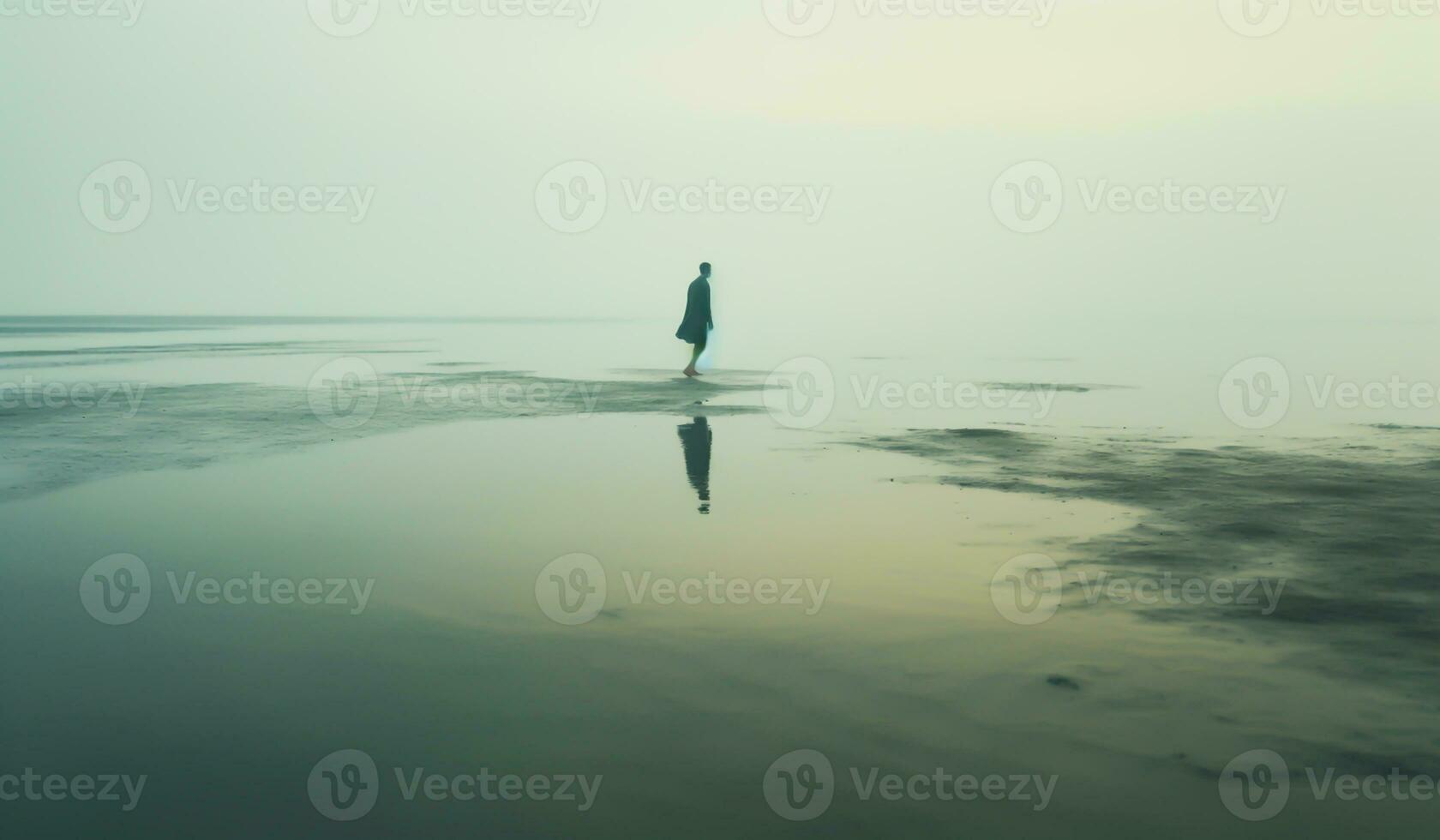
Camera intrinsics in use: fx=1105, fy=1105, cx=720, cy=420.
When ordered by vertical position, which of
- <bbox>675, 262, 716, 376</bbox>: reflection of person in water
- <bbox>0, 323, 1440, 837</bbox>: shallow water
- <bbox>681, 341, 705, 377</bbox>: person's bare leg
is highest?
<bbox>675, 262, 716, 376</bbox>: reflection of person in water

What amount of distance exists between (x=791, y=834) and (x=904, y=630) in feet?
7.45

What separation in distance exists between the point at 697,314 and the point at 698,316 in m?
0.07

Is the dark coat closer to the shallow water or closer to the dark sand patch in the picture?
the dark sand patch

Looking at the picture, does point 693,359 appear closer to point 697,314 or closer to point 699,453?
point 697,314

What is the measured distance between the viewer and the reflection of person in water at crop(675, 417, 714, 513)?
388 inches

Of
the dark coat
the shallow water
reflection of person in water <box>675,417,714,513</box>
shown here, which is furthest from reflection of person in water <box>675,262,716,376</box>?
the shallow water

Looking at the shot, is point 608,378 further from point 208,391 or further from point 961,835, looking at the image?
point 961,835

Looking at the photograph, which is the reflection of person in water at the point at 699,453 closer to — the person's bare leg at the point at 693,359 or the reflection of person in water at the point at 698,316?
the reflection of person in water at the point at 698,316

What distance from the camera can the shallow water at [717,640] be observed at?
161 inches

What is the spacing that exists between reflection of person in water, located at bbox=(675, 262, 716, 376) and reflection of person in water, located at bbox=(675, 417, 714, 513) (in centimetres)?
600

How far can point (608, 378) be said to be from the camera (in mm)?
21781

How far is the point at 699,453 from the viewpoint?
12031mm

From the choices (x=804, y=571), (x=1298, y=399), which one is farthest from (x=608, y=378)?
(x=804, y=571)

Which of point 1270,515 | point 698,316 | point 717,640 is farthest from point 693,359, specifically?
point 717,640
